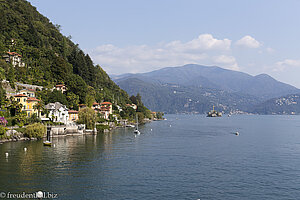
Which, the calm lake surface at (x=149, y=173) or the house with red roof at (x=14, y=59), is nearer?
the calm lake surface at (x=149, y=173)

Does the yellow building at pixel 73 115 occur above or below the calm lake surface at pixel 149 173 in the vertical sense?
above

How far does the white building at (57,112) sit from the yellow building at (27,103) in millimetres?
8491

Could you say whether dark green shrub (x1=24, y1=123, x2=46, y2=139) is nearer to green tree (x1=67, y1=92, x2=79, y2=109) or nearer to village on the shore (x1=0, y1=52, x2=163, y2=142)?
village on the shore (x1=0, y1=52, x2=163, y2=142)

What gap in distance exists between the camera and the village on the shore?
309 feet

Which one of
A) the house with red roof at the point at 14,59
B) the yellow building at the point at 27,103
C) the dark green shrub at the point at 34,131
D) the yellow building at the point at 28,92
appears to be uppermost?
the house with red roof at the point at 14,59

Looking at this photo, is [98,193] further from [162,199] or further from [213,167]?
[213,167]

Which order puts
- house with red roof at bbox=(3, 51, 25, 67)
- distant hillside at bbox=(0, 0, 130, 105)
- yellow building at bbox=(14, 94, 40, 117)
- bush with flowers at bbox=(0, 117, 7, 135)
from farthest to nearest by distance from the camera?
distant hillside at bbox=(0, 0, 130, 105) < house with red roof at bbox=(3, 51, 25, 67) < yellow building at bbox=(14, 94, 40, 117) < bush with flowers at bbox=(0, 117, 7, 135)

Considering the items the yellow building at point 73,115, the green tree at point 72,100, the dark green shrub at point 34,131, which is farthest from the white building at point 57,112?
the dark green shrub at point 34,131

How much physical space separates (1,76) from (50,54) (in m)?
55.3

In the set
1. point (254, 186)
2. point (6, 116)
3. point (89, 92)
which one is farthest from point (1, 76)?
point (254, 186)

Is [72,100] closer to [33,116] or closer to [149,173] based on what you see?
[33,116]

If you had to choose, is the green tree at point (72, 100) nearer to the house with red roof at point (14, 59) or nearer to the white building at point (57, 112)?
the white building at point (57, 112)

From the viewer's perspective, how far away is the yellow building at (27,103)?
104188 mm

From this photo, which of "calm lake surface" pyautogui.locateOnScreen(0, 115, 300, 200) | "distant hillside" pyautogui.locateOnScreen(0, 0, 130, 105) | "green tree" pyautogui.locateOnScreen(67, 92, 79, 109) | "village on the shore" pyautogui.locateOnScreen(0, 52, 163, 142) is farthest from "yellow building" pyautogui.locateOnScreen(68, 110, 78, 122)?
"calm lake surface" pyautogui.locateOnScreen(0, 115, 300, 200)
